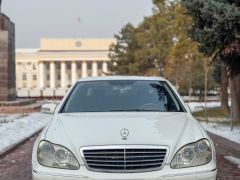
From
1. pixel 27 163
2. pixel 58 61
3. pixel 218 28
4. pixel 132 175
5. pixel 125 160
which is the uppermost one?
pixel 218 28

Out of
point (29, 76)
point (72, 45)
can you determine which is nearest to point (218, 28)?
point (72, 45)

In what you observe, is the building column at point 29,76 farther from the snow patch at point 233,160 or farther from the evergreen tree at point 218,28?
the snow patch at point 233,160

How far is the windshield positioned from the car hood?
439 mm

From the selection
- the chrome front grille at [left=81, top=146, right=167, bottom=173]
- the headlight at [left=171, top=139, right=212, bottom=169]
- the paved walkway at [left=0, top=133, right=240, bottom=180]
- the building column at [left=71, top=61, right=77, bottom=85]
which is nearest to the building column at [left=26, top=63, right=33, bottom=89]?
the building column at [left=71, top=61, right=77, bottom=85]

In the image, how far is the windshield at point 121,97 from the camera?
6.68m

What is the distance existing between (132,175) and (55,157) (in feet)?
2.75

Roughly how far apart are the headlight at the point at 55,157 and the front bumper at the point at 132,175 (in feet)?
0.25

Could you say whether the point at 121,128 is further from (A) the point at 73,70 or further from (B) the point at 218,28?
(A) the point at 73,70

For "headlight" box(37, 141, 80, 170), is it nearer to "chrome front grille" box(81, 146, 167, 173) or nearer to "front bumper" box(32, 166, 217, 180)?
"front bumper" box(32, 166, 217, 180)

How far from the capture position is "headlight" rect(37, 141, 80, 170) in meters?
5.29

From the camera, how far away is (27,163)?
34.5ft

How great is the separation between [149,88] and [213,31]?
7269 mm

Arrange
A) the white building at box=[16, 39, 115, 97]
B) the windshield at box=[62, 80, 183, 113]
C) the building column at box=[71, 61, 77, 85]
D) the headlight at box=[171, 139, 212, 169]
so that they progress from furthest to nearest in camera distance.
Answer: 1. the building column at box=[71, 61, 77, 85]
2. the white building at box=[16, 39, 115, 97]
3. the windshield at box=[62, 80, 183, 113]
4. the headlight at box=[171, 139, 212, 169]

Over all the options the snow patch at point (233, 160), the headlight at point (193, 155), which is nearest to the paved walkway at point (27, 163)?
the snow patch at point (233, 160)
